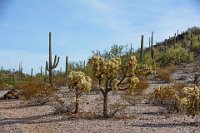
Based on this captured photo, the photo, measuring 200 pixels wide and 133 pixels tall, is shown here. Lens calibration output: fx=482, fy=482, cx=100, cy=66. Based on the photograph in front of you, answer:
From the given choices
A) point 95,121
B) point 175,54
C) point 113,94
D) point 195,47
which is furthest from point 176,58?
point 95,121

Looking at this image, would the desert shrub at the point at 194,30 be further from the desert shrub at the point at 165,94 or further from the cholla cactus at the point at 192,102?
the cholla cactus at the point at 192,102

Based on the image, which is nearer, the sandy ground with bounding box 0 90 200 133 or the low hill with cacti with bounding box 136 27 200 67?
the sandy ground with bounding box 0 90 200 133

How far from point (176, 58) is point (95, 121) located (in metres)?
28.3

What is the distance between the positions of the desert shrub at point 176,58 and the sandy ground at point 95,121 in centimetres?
2343

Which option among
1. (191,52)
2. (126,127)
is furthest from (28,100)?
(191,52)

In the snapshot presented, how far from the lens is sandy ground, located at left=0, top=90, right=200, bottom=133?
12.8 meters

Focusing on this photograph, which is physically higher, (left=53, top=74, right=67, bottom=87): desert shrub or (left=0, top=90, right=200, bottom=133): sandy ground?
(left=53, top=74, right=67, bottom=87): desert shrub

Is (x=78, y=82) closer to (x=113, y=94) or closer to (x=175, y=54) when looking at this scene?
(x=113, y=94)

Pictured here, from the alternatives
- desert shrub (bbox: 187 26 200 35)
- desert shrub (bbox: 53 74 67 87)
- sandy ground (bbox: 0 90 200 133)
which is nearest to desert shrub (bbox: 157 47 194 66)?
desert shrub (bbox: 53 74 67 87)

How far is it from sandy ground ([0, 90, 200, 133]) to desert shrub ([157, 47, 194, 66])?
23431 millimetres

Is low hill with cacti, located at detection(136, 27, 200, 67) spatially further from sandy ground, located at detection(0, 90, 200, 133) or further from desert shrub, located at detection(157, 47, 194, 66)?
sandy ground, located at detection(0, 90, 200, 133)

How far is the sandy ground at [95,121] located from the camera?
41.8ft

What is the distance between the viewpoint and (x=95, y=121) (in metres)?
14.5

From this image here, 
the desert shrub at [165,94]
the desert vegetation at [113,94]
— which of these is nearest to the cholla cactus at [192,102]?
the desert vegetation at [113,94]
